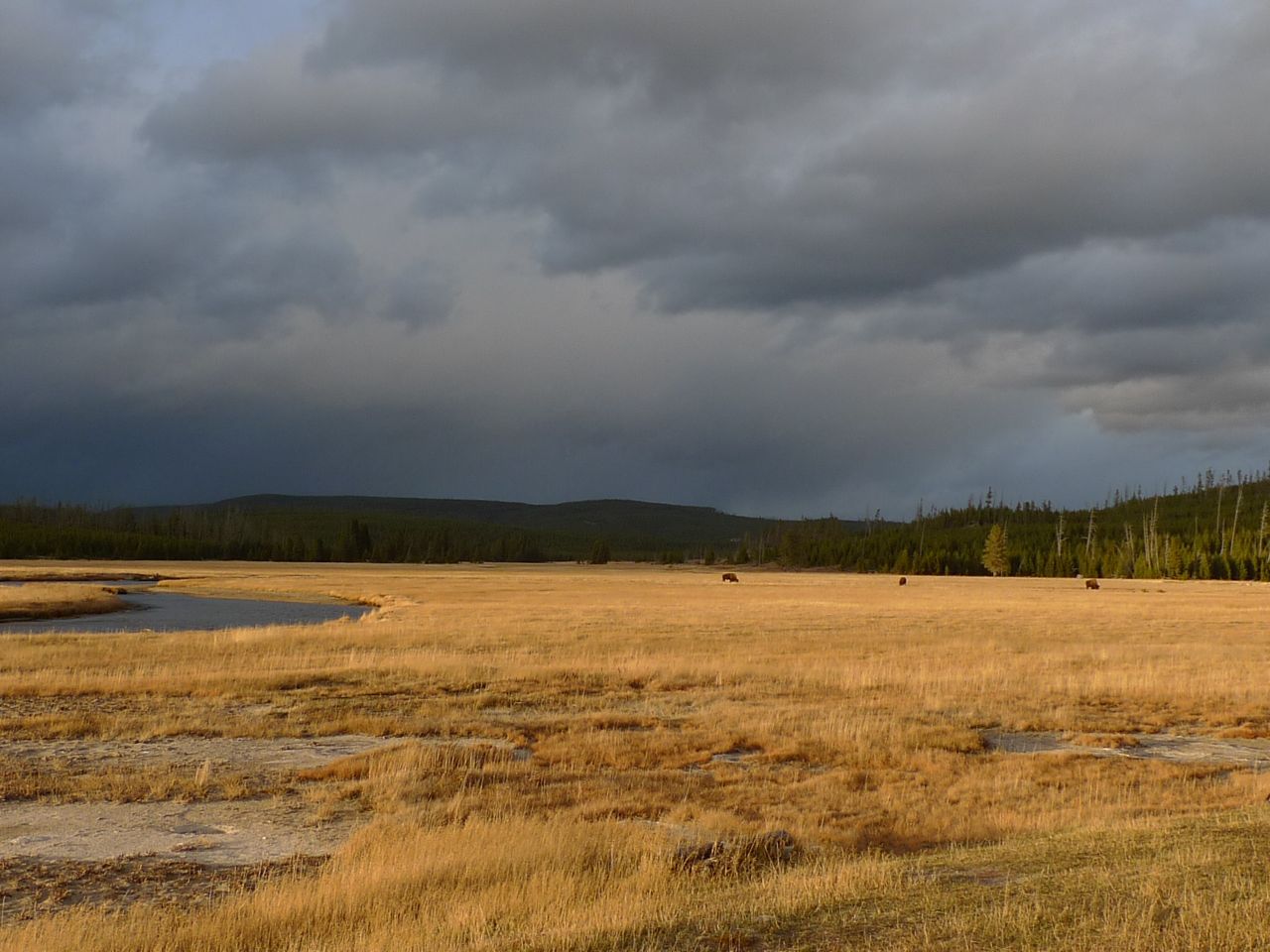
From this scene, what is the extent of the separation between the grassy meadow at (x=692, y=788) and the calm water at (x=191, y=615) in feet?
42.8

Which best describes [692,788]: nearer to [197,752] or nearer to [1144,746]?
[197,752]

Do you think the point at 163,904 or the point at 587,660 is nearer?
the point at 163,904

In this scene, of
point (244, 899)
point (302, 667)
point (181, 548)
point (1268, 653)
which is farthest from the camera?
point (181, 548)

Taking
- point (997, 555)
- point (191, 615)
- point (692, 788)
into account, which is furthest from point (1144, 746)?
point (997, 555)

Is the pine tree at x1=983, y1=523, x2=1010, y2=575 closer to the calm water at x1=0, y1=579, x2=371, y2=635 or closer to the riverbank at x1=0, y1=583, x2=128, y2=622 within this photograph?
the calm water at x1=0, y1=579, x2=371, y2=635

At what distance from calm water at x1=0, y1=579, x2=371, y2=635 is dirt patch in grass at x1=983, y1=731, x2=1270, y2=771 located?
1519 inches

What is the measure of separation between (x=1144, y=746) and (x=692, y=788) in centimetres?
938

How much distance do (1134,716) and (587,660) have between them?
594 inches

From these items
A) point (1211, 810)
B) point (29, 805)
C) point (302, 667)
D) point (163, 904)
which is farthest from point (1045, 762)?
point (302, 667)

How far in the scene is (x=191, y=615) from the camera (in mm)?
61094

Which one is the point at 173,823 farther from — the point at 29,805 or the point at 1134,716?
the point at 1134,716

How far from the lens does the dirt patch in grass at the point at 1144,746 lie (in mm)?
18438

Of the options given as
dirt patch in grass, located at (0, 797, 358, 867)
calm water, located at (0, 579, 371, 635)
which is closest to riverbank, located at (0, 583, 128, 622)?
calm water, located at (0, 579, 371, 635)

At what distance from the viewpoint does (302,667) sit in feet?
99.5
